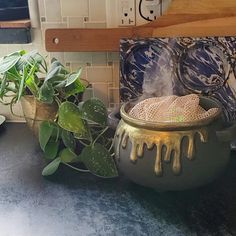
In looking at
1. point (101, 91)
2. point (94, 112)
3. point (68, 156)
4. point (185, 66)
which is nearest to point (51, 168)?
point (68, 156)

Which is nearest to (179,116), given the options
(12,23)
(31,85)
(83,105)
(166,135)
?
(166,135)

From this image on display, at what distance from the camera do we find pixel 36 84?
0.94 meters

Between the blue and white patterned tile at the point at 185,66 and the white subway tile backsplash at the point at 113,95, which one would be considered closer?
the blue and white patterned tile at the point at 185,66

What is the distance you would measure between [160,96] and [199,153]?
0.23 meters

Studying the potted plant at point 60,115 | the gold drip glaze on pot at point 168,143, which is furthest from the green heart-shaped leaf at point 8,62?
the gold drip glaze on pot at point 168,143

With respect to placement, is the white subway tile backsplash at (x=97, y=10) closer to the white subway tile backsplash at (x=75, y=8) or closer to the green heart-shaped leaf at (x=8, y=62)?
the white subway tile backsplash at (x=75, y=8)

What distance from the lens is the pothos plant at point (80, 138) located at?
0.86m

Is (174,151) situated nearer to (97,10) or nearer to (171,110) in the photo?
(171,110)

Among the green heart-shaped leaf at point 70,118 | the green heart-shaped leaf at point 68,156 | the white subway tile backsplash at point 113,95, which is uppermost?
the green heart-shaped leaf at point 70,118

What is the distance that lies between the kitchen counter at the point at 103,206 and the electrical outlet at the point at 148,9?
397mm

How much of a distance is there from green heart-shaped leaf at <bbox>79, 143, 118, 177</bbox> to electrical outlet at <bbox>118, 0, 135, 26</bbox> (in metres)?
0.33

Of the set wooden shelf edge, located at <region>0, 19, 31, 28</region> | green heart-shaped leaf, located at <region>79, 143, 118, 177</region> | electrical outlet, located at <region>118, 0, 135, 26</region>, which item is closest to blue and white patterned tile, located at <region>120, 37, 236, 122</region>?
electrical outlet, located at <region>118, 0, 135, 26</region>

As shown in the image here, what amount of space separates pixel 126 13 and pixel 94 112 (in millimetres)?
287

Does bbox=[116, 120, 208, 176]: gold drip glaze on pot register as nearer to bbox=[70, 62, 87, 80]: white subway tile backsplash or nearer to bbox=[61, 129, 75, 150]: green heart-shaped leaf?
bbox=[61, 129, 75, 150]: green heart-shaped leaf
